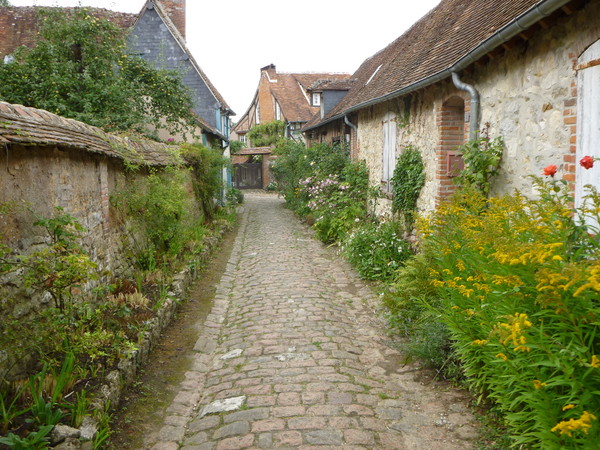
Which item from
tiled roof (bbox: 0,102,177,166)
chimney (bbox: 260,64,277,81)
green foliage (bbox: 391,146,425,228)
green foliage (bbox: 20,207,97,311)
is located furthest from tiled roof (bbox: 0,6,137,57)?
chimney (bbox: 260,64,277,81)

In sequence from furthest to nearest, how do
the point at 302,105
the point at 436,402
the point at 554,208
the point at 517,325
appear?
the point at 302,105 → the point at 436,402 → the point at 554,208 → the point at 517,325

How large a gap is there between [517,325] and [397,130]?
7677mm

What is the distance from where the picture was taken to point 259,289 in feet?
26.1

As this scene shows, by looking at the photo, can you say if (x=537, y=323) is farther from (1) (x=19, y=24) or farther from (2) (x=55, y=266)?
(1) (x=19, y=24)

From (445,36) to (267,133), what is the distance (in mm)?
27341

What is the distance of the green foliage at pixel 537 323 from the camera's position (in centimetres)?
255

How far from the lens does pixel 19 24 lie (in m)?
17.4

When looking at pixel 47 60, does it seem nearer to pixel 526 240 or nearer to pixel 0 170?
pixel 0 170

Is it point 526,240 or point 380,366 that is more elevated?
point 526,240

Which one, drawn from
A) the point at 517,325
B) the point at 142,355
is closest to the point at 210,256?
the point at 142,355

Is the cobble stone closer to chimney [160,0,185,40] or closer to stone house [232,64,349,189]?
chimney [160,0,185,40]

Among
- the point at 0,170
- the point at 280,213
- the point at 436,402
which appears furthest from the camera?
the point at 280,213

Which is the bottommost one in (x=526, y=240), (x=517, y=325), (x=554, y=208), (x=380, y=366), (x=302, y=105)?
(x=380, y=366)

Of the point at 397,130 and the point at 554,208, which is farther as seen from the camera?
the point at 397,130
